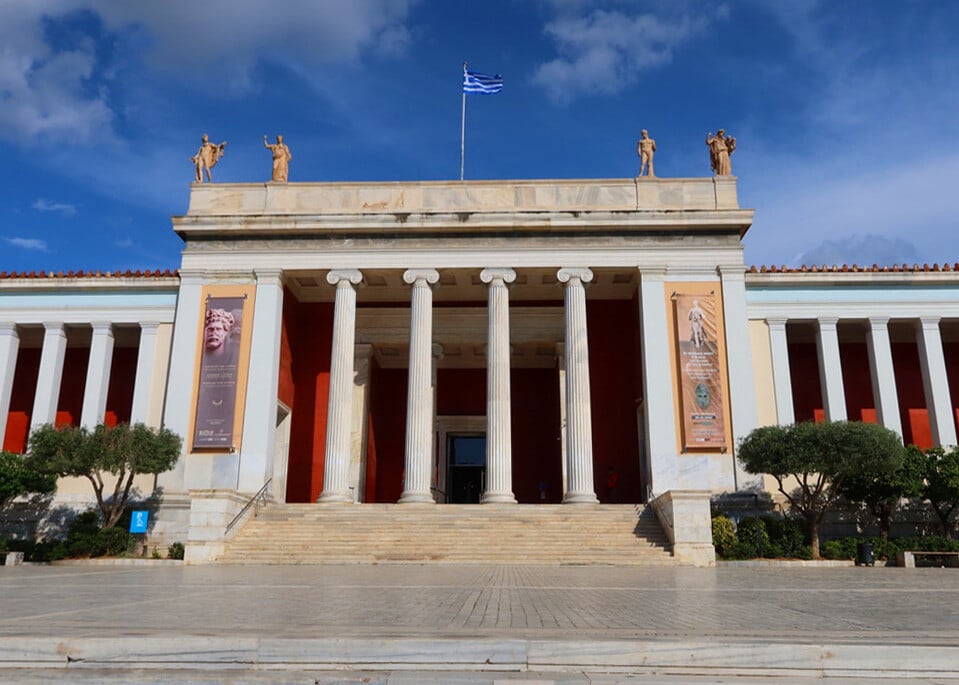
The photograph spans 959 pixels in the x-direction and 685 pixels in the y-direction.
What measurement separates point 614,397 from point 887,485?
29.3ft

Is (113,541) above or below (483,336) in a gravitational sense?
below

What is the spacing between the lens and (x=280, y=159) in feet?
85.5

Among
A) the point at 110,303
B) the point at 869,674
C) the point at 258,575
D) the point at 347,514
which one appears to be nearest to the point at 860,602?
the point at 869,674

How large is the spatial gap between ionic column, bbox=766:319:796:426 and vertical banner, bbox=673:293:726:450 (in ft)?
7.01

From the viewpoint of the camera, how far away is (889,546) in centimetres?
1878

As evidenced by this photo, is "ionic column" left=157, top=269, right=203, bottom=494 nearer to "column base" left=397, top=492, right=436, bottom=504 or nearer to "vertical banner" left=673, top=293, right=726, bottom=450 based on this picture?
"column base" left=397, top=492, right=436, bottom=504

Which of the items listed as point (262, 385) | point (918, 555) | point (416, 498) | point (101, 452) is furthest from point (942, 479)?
point (101, 452)

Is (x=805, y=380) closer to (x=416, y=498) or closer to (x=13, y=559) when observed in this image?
(x=416, y=498)

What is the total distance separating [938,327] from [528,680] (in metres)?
25.0

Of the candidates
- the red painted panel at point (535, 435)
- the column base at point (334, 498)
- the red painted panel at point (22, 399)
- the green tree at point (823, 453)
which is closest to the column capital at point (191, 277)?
the red painted panel at point (22, 399)

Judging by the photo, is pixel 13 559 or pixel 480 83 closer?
pixel 13 559

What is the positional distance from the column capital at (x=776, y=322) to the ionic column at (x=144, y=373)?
64.1ft

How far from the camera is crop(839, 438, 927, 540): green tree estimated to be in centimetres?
1956

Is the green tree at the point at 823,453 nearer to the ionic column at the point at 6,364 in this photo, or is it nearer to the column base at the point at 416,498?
the column base at the point at 416,498
